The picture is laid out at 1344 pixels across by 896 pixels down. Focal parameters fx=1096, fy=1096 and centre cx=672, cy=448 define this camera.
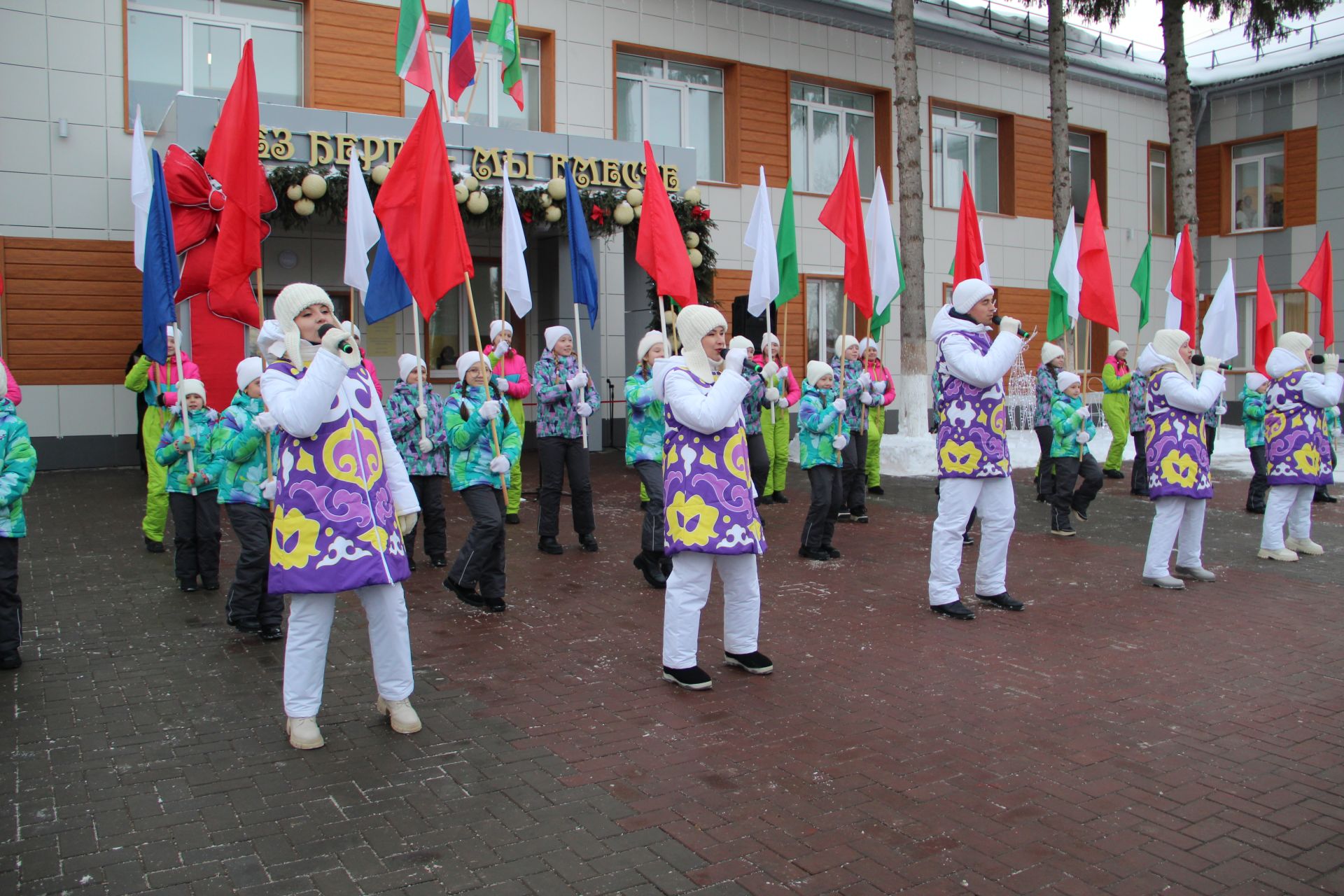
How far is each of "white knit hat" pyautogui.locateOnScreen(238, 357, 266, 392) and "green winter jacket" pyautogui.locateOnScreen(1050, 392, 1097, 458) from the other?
7793 mm

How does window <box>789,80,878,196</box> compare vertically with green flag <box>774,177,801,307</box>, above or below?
above

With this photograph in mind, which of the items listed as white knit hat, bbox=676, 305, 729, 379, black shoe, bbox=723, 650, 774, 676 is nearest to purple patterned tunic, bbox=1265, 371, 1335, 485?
black shoe, bbox=723, 650, 774, 676

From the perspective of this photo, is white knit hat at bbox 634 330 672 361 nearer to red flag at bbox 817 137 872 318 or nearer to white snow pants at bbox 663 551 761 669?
red flag at bbox 817 137 872 318

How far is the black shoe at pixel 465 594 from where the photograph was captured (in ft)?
24.3

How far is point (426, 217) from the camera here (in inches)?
289

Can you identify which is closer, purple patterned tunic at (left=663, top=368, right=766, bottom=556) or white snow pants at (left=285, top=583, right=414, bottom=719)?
white snow pants at (left=285, top=583, right=414, bottom=719)

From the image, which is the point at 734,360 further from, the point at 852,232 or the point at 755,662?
the point at 852,232

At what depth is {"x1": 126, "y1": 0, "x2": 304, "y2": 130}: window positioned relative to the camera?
16016 millimetres

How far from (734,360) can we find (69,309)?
45.0 ft

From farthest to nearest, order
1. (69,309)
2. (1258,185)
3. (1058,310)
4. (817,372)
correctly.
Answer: (1258,185) < (69,309) < (1058,310) < (817,372)

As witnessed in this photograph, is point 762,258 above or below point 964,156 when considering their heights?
below

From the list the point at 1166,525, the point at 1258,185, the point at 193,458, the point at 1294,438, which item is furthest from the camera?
the point at 1258,185

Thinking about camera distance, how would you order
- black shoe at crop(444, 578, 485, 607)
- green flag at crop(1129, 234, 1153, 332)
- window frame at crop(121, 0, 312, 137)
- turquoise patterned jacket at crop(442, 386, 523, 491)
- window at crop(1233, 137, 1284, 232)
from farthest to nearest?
window at crop(1233, 137, 1284, 232) → window frame at crop(121, 0, 312, 137) → green flag at crop(1129, 234, 1153, 332) → turquoise patterned jacket at crop(442, 386, 523, 491) → black shoe at crop(444, 578, 485, 607)

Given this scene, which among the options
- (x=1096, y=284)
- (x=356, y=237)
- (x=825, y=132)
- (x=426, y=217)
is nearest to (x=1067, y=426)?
(x=1096, y=284)
